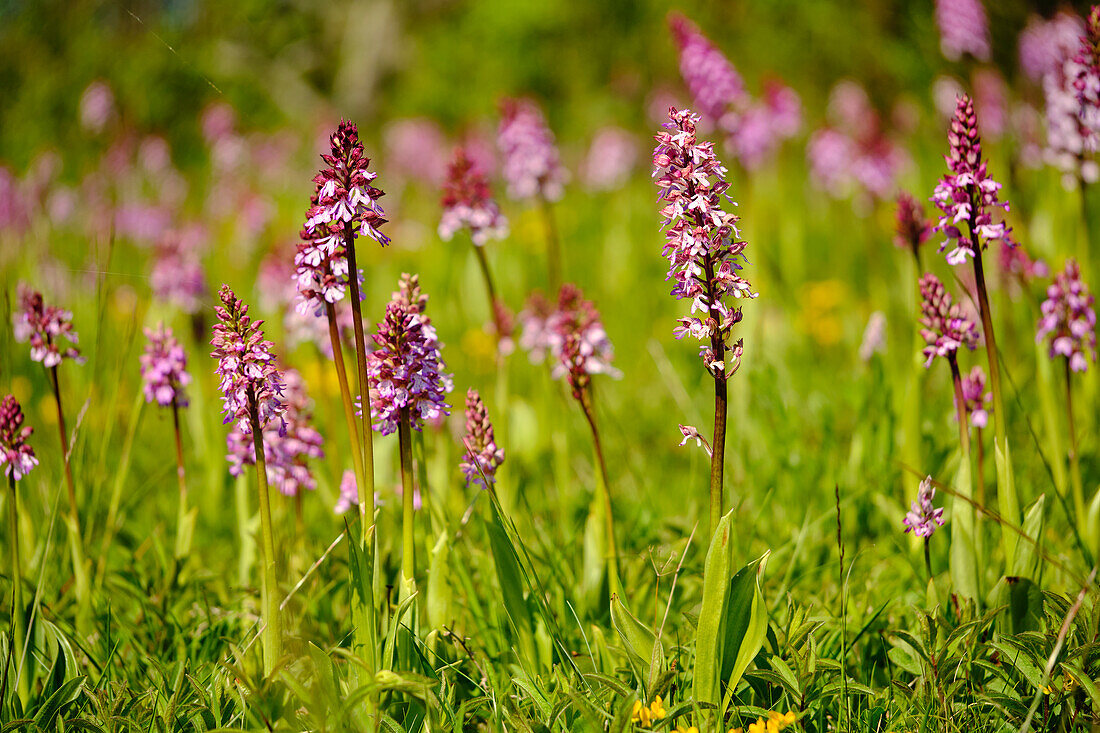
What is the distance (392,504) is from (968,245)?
1.95 metres

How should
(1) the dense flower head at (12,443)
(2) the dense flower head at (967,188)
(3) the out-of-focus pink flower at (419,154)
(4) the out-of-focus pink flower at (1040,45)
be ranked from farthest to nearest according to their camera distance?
(3) the out-of-focus pink flower at (419,154), (4) the out-of-focus pink flower at (1040,45), (1) the dense flower head at (12,443), (2) the dense flower head at (967,188)

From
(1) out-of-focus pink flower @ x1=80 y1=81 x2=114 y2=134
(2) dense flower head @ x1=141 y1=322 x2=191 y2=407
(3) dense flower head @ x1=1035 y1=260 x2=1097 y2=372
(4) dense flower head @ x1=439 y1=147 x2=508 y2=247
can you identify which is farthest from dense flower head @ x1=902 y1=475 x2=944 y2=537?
(1) out-of-focus pink flower @ x1=80 y1=81 x2=114 y2=134

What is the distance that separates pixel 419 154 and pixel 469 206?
752cm

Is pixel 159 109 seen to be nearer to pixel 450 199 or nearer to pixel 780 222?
pixel 780 222

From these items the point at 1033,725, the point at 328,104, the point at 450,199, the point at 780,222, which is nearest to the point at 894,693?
the point at 1033,725

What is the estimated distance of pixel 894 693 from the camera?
1821mm

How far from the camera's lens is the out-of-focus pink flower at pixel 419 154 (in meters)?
9.63

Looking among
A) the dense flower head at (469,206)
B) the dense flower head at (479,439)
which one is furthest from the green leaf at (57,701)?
the dense flower head at (469,206)

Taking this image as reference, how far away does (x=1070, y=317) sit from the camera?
2438 millimetres

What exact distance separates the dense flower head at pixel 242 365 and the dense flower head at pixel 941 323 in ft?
4.99

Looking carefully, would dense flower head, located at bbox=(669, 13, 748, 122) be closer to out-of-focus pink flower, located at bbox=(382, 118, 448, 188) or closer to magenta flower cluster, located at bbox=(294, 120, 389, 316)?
magenta flower cluster, located at bbox=(294, 120, 389, 316)

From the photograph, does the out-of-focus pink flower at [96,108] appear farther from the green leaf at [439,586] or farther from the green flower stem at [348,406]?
the green leaf at [439,586]

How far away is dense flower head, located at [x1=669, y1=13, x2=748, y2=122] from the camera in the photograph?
11.9 feet

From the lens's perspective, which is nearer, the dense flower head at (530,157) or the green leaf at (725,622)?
the green leaf at (725,622)
